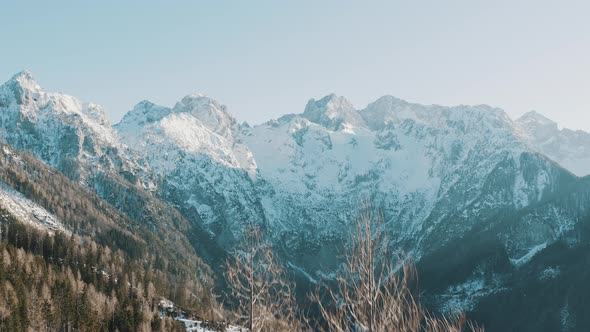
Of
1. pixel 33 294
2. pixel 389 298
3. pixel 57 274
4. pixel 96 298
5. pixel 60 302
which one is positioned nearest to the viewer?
pixel 389 298

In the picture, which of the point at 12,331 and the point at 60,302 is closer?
the point at 12,331

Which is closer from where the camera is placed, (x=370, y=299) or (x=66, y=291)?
(x=370, y=299)

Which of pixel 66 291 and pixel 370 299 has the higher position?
pixel 370 299

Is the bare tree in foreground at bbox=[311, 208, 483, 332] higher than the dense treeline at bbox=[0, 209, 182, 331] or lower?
higher

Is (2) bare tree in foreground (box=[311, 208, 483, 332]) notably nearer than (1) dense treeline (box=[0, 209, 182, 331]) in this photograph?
Yes

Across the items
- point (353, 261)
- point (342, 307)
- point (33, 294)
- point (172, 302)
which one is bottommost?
point (172, 302)

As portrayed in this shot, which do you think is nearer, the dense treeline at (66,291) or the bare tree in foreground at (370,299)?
the bare tree in foreground at (370,299)

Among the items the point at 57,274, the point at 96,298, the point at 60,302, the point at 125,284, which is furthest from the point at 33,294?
the point at 125,284

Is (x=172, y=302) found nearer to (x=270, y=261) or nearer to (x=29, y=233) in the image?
(x=29, y=233)

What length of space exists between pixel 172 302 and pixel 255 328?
14445 cm

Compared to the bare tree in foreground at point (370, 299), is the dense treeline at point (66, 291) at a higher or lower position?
lower

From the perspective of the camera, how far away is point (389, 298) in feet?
53.7

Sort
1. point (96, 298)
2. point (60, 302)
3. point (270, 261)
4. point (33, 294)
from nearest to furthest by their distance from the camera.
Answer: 1. point (270, 261)
2. point (33, 294)
3. point (60, 302)
4. point (96, 298)

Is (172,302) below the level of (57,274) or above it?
below
